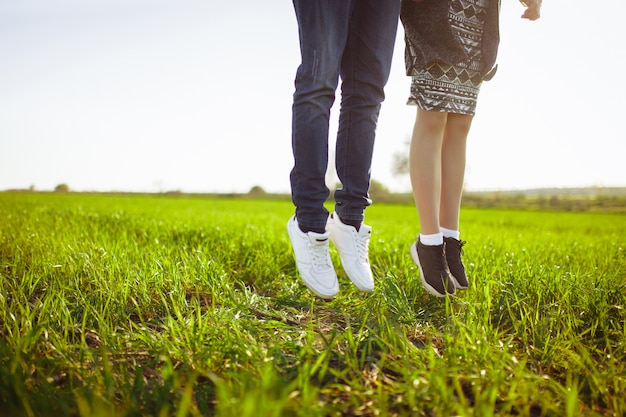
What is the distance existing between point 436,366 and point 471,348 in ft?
0.48

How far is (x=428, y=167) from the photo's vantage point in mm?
2166

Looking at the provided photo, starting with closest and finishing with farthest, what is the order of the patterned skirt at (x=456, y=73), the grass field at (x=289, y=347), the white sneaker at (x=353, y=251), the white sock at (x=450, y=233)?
1. the grass field at (x=289, y=347)
2. the white sneaker at (x=353, y=251)
3. the patterned skirt at (x=456, y=73)
4. the white sock at (x=450, y=233)

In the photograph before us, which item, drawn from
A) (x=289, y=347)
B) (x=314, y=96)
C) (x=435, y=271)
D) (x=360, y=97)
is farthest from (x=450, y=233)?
(x=289, y=347)

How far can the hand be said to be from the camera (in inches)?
93.3

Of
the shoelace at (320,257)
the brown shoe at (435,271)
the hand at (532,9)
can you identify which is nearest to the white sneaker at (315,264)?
the shoelace at (320,257)

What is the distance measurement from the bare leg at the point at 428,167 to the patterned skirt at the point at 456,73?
0.24 feet

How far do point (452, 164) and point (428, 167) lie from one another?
0.85ft

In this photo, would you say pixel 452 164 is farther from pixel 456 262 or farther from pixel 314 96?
pixel 314 96

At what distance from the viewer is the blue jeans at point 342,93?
1920mm

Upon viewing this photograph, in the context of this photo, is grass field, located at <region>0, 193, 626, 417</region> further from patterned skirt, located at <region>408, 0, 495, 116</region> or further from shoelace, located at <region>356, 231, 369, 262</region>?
patterned skirt, located at <region>408, 0, 495, 116</region>

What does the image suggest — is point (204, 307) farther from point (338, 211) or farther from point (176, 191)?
point (176, 191)

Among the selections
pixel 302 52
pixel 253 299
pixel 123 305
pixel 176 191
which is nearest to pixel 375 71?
pixel 302 52

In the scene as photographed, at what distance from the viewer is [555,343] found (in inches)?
57.3

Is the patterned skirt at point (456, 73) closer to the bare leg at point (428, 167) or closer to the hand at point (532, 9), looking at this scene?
the bare leg at point (428, 167)
